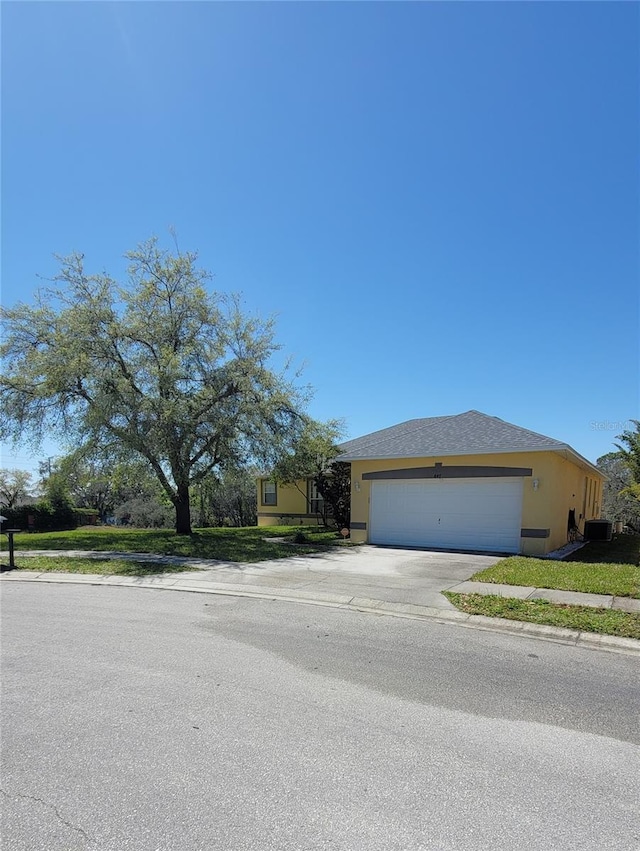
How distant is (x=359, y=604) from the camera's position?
8.07 m

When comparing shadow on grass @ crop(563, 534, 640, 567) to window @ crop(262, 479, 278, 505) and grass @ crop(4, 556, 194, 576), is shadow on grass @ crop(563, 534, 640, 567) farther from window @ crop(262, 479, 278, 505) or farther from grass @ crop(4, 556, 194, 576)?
window @ crop(262, 479, 278, 505)

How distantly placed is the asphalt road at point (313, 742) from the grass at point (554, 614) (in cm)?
70

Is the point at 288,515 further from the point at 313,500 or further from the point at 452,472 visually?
the point at 452,472

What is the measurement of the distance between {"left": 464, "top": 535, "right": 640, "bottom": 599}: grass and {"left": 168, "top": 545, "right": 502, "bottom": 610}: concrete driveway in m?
0.62

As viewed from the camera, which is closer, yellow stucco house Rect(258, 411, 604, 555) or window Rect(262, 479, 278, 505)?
yellow stucco house Rect(258, 411, 604, 555)

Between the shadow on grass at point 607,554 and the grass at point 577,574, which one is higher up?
the grass at point 577,574

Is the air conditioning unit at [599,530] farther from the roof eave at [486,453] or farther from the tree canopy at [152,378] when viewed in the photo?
the tree canopy at [152,378]

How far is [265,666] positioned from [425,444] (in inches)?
483

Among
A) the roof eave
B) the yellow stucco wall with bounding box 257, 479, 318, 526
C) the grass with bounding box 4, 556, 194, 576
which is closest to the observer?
the grass with bounding box 4, 556, 194, 576

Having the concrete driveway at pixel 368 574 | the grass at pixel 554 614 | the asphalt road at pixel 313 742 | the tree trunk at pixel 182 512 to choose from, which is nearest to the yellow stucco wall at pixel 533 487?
the concrete driveway at pixel 368 574

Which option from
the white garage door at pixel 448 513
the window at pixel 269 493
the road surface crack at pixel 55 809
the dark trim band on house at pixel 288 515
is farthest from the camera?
the window at pixel 269 493

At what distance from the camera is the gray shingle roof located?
1450 centimetres

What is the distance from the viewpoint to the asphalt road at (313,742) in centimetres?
269

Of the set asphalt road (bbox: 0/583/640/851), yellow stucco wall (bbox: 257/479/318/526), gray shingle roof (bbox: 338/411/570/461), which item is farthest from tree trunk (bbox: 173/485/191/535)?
asphalt road (bbox: 0/583/640/851)
